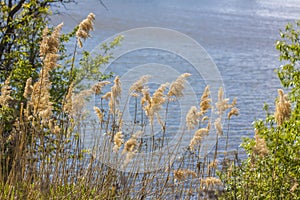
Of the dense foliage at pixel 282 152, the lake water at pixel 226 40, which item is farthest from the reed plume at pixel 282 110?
the lake water at pixel 226 40

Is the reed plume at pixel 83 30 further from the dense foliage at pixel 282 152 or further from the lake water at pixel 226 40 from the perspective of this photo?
the lake water at pixel 226 40

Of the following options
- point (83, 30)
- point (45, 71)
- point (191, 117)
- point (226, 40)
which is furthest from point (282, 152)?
point (226, 40)

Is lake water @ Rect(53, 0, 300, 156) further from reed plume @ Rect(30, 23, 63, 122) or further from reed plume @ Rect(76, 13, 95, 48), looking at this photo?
reed plume @ Rect(30, 23, 63, 122)

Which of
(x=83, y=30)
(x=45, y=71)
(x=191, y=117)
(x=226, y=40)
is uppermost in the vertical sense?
(x=226, y=40)

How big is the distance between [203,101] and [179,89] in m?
0.18

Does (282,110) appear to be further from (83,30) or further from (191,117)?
(83,30)

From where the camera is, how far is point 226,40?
95.6 feet

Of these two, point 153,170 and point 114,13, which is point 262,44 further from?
point 153,170

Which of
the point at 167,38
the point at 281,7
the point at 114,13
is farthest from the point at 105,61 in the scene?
the point at 281,7

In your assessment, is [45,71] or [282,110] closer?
[282,110]

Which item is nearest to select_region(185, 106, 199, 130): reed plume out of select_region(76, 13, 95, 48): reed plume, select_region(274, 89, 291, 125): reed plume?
select_region(274, 89, 291, 125): reed plume

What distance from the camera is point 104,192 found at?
3604 mm

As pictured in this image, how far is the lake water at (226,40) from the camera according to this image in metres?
17.6

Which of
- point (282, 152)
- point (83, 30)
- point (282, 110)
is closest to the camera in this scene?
point (282, 110)
